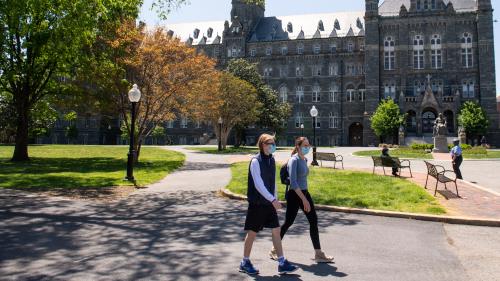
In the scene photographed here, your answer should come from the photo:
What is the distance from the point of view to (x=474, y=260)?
659cm

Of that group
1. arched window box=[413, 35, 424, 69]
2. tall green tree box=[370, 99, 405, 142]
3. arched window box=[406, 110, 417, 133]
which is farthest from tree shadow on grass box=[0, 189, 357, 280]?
arched window box=[413, 35, 424, 69]

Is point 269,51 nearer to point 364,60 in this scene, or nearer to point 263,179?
point 364,60

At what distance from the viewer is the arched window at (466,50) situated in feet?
184

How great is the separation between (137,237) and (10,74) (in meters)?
21.3

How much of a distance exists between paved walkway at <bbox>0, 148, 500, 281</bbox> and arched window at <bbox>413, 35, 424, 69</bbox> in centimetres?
5362

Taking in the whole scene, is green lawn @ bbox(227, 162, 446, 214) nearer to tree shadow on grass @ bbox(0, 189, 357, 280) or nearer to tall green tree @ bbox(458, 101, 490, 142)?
tree shadow on grass @ bbox(0, 189, 357, 280)

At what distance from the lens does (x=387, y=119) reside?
5209cm

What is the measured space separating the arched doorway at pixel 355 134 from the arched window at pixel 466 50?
1696 centimetres

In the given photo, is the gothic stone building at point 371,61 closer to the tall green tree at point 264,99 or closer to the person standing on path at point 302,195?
the tall green tree at point 264,99

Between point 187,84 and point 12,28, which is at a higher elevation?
point 12,28

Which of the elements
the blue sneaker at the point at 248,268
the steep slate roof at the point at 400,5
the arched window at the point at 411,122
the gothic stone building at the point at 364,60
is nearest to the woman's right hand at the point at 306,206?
the blue sneaker at the point at 248,268

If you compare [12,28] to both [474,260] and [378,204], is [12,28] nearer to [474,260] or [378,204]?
[378,204]

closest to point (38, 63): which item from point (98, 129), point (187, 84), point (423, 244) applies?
point (187, 84)

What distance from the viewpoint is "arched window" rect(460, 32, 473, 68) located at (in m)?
56.2
